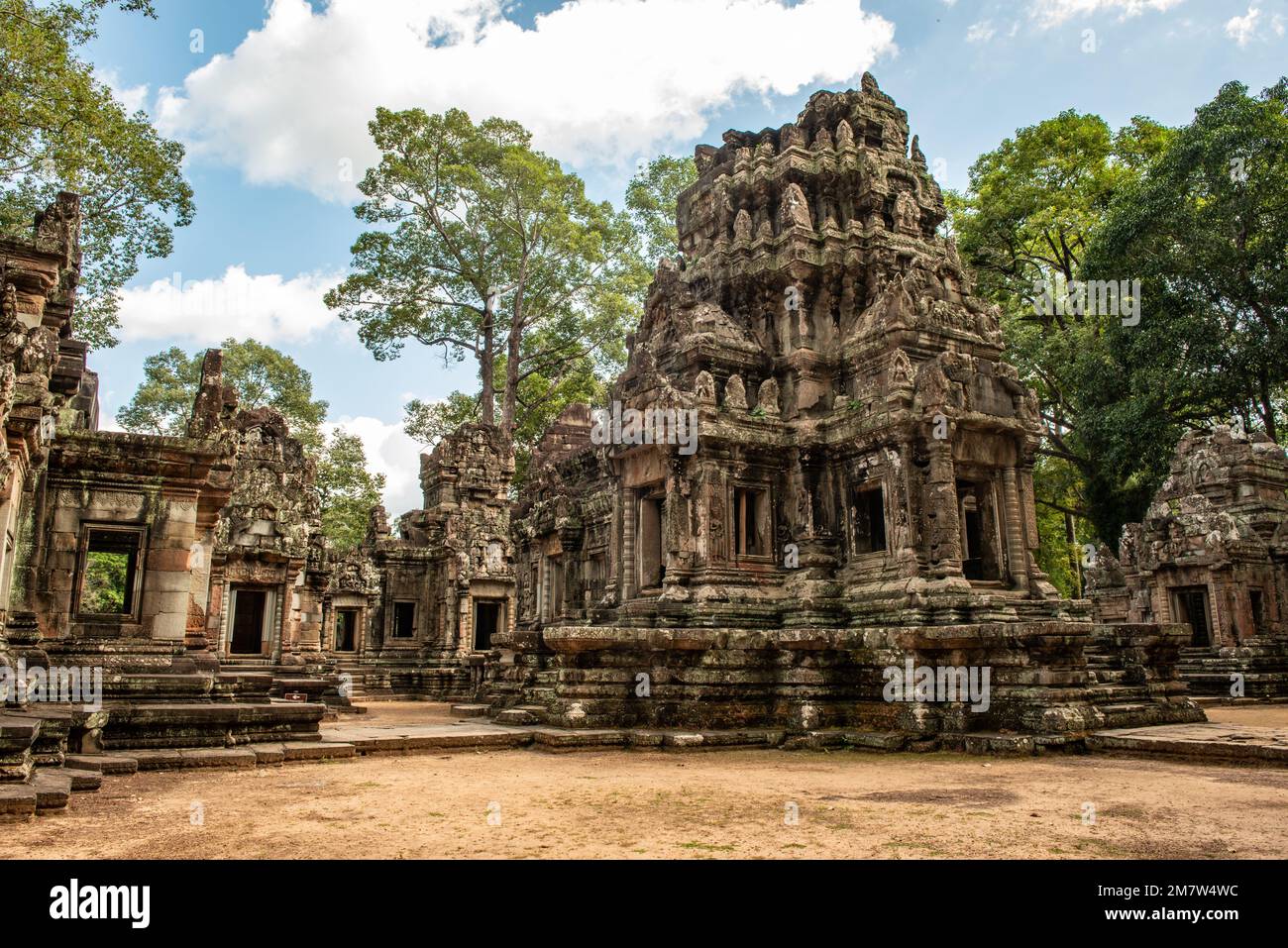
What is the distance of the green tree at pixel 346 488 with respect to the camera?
37469 mm

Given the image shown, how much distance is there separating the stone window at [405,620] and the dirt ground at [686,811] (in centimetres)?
1972

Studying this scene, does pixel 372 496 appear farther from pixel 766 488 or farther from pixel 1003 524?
pixel 1003 524

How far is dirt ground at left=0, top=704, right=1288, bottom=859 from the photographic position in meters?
5.00

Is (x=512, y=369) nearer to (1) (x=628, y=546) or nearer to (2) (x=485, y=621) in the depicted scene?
(2) (x=485, y=621)

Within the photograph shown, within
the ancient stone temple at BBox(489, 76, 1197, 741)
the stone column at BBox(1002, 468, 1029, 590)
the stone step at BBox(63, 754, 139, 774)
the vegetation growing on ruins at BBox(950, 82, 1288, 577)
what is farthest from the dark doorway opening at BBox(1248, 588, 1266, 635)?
the stone step at BBox(63, 754, 139, 774)

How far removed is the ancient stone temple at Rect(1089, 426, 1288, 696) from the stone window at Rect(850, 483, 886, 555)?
39.5 feet

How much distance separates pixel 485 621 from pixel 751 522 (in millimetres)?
15691

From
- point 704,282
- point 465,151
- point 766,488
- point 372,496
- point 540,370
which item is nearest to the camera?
point 766,488

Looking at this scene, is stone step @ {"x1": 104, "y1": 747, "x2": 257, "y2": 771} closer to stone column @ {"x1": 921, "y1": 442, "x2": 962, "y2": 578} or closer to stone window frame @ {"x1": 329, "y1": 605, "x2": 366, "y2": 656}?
stone column @ {"x1": 921, "y1": 442, "x2": 962, "y2": 578}

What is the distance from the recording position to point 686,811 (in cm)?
632

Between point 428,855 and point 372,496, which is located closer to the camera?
point 428,855

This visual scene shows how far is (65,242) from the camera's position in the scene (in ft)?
35.8
